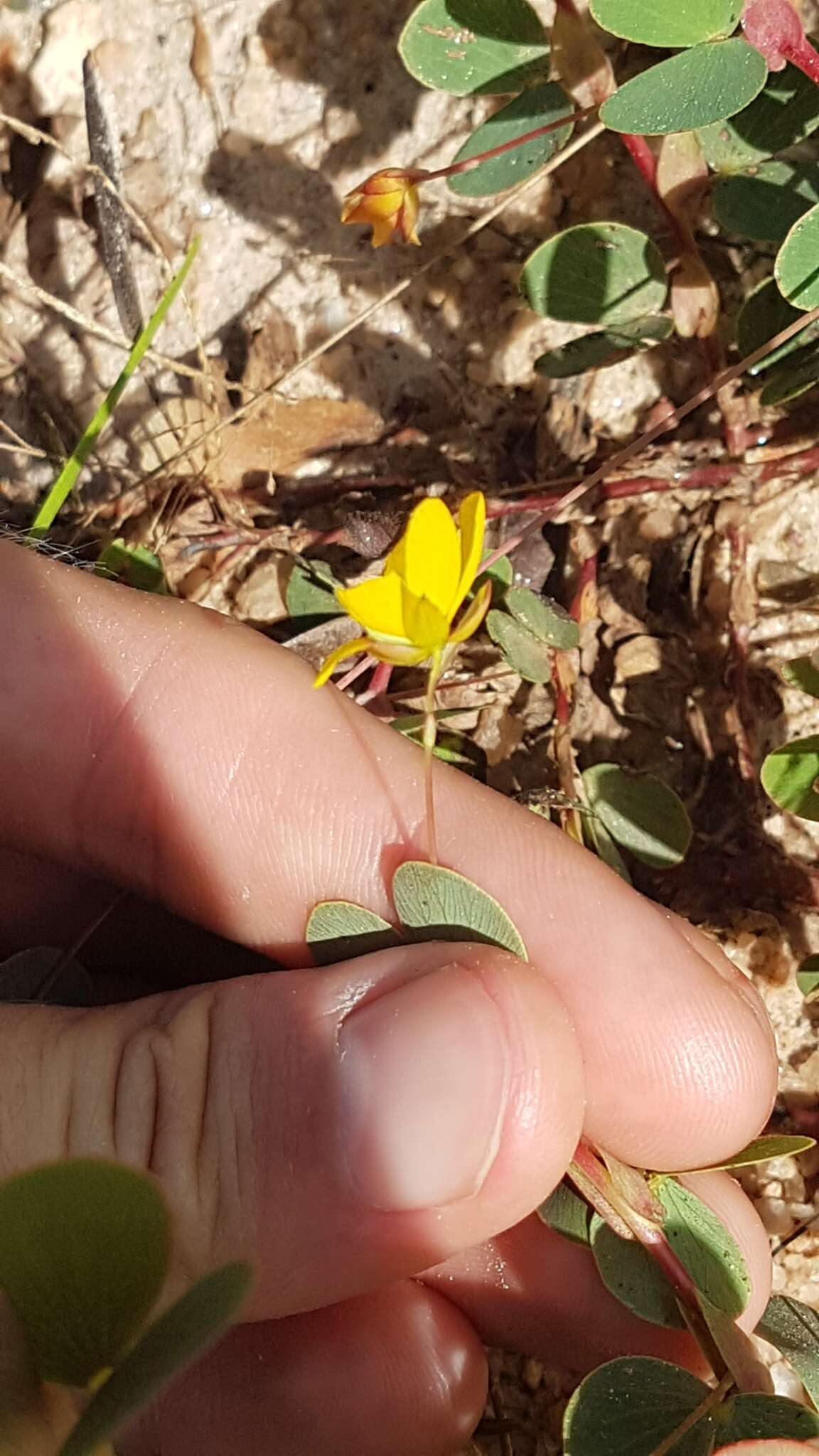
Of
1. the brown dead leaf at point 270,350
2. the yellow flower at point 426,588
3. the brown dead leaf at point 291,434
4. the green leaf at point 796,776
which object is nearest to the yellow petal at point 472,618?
the yellow flower at point 426,588

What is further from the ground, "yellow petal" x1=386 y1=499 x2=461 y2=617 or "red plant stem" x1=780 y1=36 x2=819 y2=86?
"red plant stem" x1=780 y1=36 x2=819 y2=86

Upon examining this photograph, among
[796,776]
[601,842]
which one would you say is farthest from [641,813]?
[796,776]

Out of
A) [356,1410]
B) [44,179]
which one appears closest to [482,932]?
[356,1410]

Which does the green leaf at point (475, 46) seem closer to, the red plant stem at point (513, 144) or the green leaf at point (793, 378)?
the red plant stem at point (513, 144)

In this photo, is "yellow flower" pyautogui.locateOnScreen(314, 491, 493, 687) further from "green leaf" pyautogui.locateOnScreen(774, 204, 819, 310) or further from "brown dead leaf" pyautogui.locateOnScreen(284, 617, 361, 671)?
"brown dead leaf" pyautogui.locateOnScreen(284, 617, 361, 671)

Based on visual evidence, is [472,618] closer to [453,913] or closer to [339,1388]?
[453,913]

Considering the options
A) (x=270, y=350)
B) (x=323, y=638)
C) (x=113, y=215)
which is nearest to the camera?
(x=323, y=638)

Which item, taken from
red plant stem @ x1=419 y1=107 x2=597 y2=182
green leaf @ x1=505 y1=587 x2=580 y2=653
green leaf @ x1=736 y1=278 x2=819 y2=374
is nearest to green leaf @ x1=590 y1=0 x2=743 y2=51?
red plant stem @ x1=419 y1=107 x2=597 y2=182
